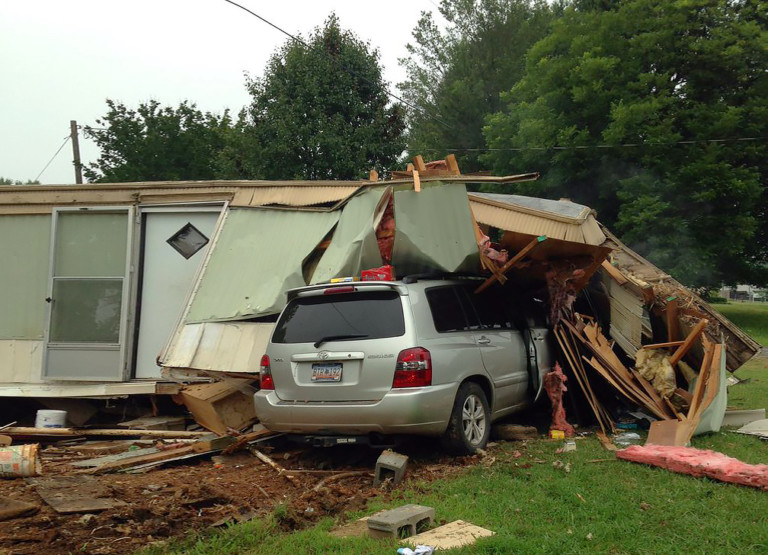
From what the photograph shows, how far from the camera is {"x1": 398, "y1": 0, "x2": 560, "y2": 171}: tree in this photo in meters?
28.5

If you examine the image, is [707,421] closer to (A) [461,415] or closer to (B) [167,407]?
(A) [461,415]

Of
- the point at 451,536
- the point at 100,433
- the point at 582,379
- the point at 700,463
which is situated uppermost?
the point at 582,379

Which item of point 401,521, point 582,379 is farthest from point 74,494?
point 582,379

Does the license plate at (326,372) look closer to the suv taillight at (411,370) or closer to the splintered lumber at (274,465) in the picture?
the suv taillight at (411,370)

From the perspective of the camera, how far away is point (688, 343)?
735 centimetres

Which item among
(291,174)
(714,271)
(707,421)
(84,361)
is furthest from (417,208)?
(714,271)

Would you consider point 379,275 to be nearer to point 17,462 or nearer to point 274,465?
point 274,465

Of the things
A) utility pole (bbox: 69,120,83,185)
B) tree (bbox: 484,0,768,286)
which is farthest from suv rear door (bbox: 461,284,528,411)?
utility pole (bbox: 69,120,83,185)

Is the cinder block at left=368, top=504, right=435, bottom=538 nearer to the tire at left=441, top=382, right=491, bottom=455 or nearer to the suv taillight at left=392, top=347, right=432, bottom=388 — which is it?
the suv taillight at left=392, top=347, right=432, bottom=388

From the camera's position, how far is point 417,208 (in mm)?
7344

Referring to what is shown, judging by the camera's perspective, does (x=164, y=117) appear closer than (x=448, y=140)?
Yes

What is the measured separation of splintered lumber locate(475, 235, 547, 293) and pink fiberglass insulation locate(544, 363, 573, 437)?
1.26m

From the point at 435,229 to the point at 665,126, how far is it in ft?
50.4

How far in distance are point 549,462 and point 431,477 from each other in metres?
1.10
